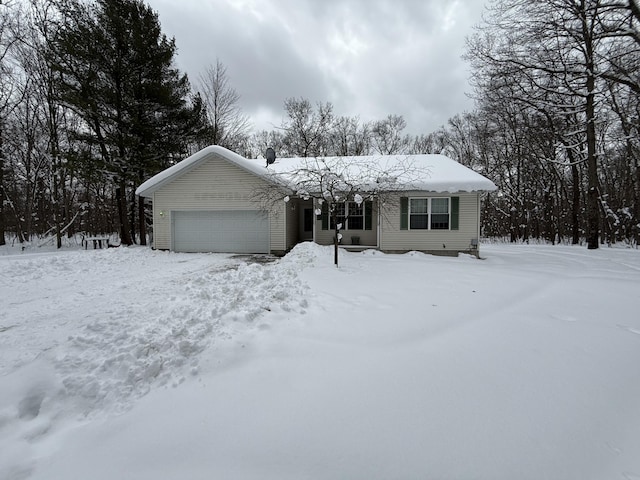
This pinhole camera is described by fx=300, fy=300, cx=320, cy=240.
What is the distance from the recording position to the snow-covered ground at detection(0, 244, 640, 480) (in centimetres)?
178

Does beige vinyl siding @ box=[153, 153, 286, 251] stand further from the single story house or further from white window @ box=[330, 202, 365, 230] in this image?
white window @ box=[330, 202, 365, 230]

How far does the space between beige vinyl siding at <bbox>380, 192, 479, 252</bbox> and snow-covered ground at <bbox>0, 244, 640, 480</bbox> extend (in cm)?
664

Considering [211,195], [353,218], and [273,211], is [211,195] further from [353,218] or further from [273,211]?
[353,218]

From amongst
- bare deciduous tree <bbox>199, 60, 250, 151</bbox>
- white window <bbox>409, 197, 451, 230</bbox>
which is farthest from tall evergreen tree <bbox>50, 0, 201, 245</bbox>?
white window <bbox>409, 197, 451, 230</bbox>

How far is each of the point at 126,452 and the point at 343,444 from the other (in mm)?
1337

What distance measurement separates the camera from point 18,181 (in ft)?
60.5

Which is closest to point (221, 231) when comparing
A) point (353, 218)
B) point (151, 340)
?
point (353, 218)

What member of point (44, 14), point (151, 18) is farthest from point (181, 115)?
point (44, 14)

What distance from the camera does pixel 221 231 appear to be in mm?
12484

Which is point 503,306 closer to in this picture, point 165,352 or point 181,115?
point 165,352

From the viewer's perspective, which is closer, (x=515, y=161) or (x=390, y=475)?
(x=390, y=475)

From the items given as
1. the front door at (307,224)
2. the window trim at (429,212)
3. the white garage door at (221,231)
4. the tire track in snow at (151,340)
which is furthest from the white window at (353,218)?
the tire track in snow at (151,340)

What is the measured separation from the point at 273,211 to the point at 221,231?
2392 millimetres

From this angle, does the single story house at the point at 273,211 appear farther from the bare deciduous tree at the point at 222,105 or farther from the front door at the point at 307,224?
the bare deciduous tree at the point at 222,105
